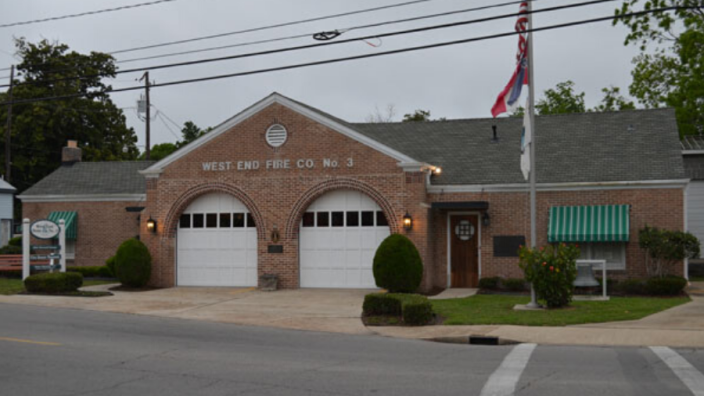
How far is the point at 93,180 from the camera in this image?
30.9 m

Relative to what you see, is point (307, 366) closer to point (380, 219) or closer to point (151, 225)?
point (380, 219)

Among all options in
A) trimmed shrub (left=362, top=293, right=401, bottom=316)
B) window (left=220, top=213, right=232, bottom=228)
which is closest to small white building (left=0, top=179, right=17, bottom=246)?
window (left=220, top=213, right=232, bottom=228)

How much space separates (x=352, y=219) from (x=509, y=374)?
44.7 feet

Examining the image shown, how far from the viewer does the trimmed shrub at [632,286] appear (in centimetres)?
1983

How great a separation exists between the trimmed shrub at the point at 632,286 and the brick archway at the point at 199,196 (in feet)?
35.0

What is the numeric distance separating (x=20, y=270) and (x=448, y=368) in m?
21.4

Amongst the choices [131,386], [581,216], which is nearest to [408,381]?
[131,386]

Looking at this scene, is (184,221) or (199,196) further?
(184,221)

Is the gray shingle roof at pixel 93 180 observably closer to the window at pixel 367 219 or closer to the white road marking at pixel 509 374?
the window at pixel 367 219

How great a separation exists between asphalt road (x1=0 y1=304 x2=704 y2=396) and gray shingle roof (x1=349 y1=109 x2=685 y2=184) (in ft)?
34.7

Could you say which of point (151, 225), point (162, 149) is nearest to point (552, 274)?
point (151, 225)

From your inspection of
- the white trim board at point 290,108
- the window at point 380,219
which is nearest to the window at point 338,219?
the window at point 380,219

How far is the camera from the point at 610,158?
22.9 meters

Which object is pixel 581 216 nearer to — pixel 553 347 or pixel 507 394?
pixel 553 347
